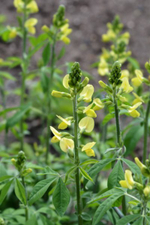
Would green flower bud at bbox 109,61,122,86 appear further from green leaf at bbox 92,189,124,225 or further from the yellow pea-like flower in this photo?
green leaf at bbox 92,189,124,225

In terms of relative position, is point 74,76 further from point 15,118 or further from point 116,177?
point 15,118

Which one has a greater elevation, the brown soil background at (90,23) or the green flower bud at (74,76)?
the brown soil background at (90,23)

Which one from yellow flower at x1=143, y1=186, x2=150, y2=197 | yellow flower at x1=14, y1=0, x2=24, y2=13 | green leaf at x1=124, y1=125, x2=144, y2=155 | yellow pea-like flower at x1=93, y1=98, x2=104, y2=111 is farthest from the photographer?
yellow flower at x1=14, y1=0, x2=24, y2=13

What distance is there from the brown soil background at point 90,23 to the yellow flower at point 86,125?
3.70 metres

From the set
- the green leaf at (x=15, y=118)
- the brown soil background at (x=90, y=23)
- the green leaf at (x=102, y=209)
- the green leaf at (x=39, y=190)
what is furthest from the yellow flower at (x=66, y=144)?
the brown soil background at (x=90, y=23)

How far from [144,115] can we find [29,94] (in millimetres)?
3141

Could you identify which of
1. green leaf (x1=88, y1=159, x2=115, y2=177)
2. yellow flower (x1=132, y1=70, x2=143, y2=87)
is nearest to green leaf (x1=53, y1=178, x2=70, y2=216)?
green leaf (x1=88, y1=159, x2=115, y2=177)

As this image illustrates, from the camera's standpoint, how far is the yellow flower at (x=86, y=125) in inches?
61.2

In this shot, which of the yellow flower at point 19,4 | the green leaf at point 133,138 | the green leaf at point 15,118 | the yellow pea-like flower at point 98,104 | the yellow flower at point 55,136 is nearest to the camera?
the yellow flower at point 55,136

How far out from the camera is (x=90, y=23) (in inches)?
252

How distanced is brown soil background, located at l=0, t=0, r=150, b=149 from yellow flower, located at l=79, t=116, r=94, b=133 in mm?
3703

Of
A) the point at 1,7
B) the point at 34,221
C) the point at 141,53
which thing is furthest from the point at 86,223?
the point at 1,7

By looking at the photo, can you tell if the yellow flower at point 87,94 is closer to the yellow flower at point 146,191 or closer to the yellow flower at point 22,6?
the yellow flower at point 146,191

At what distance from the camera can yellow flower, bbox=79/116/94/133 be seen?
5.10 feet
